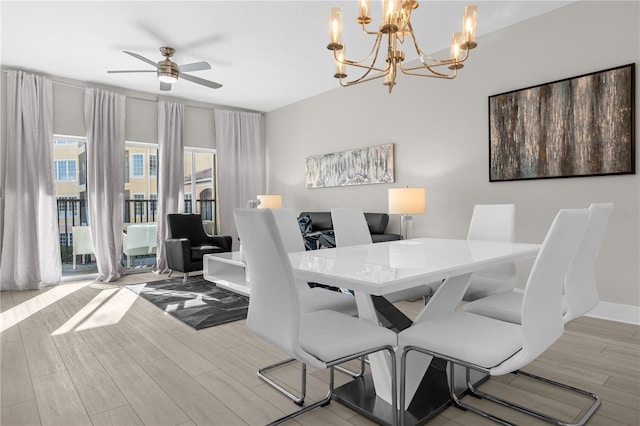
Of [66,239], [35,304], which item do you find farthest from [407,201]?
[66,239]

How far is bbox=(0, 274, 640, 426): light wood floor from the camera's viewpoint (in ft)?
5.82

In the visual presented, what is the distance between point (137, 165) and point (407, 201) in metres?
4.35

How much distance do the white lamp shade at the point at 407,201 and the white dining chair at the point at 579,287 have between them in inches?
77.2

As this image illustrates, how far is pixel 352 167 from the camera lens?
5.50m

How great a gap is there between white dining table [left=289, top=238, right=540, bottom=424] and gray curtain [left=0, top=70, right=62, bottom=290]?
4.32m

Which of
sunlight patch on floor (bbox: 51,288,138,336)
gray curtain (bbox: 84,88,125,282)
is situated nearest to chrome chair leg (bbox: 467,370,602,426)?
sunlight patch on floor (bbox: 51,288,138,336)

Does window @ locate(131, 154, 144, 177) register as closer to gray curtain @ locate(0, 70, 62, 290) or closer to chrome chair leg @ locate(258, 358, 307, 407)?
gray curtain @ locate(0, 70, 62, 290)

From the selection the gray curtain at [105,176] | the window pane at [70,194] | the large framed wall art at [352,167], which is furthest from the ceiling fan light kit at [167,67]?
the large framed wall art at [352,167]

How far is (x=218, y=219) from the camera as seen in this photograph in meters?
6.54

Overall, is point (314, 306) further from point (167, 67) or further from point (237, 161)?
point (237, 161)

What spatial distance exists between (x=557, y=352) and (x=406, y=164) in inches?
110

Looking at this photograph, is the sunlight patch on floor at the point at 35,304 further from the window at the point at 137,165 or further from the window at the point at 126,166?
the window at the point at 137,165

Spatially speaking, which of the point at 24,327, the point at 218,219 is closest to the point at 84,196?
the point at 218,219

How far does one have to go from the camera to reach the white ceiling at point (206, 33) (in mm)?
3369
